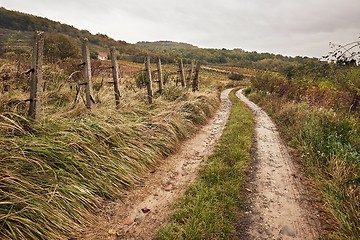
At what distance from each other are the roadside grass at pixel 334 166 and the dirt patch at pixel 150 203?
7.12 feet

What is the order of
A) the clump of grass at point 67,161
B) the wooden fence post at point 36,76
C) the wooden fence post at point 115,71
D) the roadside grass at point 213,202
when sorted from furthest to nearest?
the wooden fence post at point 115,71, the wooden fence post at point 36,76, the roadside grass at point 213,202, the clump of grass at point 67,161

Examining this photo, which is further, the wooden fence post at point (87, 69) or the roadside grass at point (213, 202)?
the wooden fence post at point (87, 69)

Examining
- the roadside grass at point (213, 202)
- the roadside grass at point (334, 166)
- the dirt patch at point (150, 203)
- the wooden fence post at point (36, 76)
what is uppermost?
the wooden fence post at point (36, 76)

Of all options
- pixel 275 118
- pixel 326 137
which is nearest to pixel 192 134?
pixel 326 137

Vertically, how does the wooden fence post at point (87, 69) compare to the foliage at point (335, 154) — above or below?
above

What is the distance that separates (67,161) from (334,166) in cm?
471

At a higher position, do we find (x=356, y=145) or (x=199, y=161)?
(x=356, y=145)

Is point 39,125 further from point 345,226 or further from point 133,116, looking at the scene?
point 345,226

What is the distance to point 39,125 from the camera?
3.60 meters

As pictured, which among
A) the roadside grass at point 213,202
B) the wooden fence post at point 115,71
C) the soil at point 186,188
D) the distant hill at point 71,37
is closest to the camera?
the roadside grass at point 213,202

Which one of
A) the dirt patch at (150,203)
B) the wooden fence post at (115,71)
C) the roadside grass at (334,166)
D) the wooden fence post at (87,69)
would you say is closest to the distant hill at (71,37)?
the wooden fence post at (87,69)

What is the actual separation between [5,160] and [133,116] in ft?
10.7

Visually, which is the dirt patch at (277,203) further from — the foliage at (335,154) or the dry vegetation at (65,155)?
the dry vegetation at (65,155)

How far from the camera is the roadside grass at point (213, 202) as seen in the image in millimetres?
2701
